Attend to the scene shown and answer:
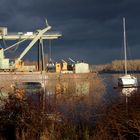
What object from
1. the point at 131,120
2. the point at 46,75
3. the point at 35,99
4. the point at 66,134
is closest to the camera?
the point at 131,120

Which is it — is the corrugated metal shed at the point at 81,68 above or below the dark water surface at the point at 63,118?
above

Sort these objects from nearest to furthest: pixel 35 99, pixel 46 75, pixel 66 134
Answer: pixel 66 134 → pixel 35 99 → pixel 46 75

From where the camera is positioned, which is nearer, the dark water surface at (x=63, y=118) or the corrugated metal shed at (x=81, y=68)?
the dark water surface at (x=63, y=118)

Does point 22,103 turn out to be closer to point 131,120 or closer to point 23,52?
point 131,120

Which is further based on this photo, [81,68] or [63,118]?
[81,68]

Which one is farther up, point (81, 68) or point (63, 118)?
point (81, 68)

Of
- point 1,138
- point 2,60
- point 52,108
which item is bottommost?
point 1,138

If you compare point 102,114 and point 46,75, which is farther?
point 46,75

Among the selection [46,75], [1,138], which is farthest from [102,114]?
[46,75]

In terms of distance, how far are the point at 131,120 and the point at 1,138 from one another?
11.3ft

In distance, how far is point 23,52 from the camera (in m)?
93.2

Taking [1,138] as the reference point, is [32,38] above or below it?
above

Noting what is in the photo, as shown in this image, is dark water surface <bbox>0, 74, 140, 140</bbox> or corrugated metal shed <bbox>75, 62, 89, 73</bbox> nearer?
dark water surface <bbox>0, 74, 140, 140</bbox>

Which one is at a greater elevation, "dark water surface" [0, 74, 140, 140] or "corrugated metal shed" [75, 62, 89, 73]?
"corrugated metal shed" [75, 62, 89, 73]
